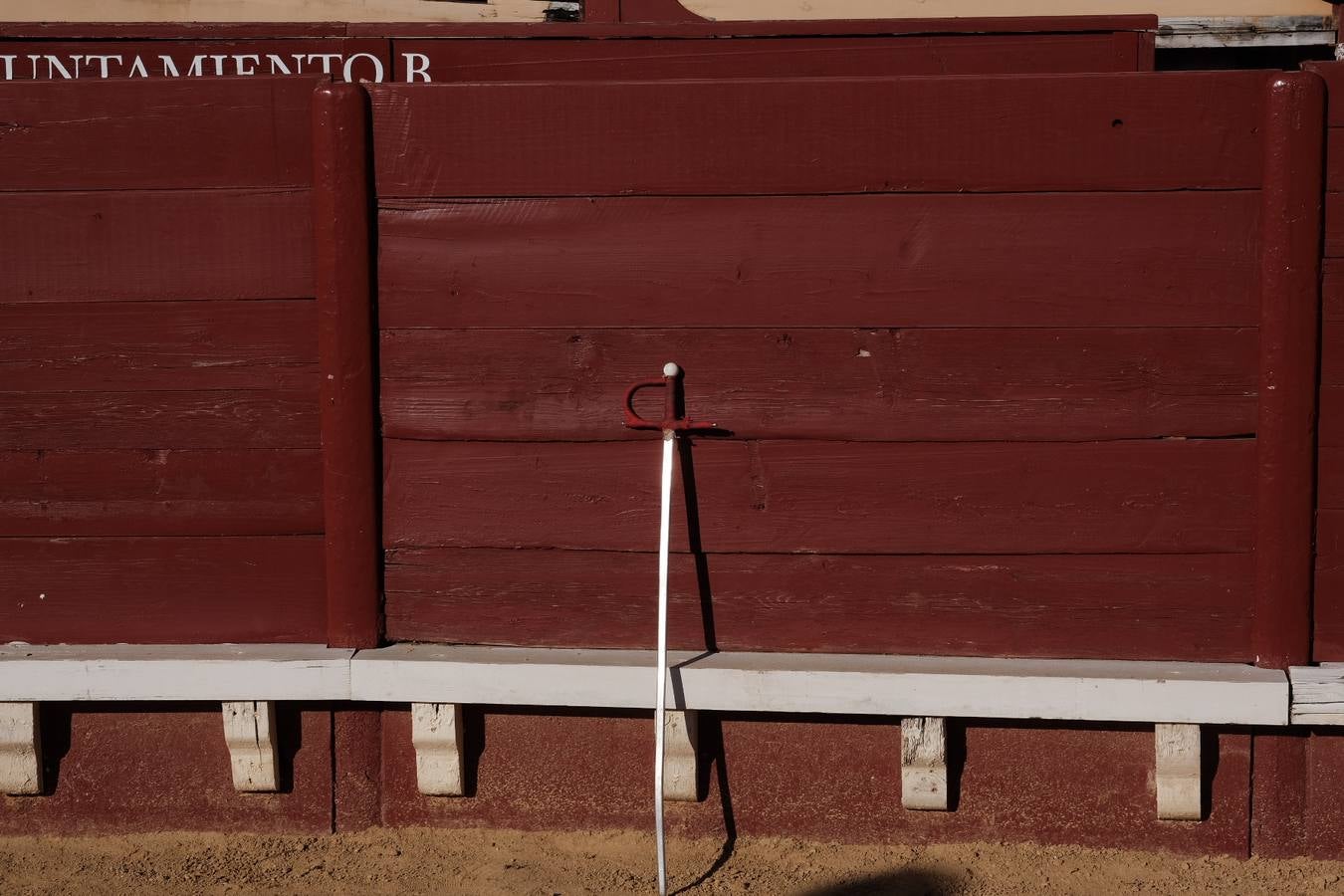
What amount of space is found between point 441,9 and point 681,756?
2.63 metres

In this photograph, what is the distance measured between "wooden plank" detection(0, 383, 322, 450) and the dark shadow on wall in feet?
4.94

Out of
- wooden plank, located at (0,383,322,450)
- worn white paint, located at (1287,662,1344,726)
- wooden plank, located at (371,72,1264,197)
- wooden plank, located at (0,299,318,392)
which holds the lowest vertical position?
worn white paint, located at (1287,662,1344,726)

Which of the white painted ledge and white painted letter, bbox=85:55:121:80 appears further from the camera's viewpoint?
white painted letter, bbox=85:55:121:80

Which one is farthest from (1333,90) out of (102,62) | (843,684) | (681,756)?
(102,62)

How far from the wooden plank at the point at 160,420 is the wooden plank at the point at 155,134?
465 mm

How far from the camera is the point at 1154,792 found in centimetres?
311

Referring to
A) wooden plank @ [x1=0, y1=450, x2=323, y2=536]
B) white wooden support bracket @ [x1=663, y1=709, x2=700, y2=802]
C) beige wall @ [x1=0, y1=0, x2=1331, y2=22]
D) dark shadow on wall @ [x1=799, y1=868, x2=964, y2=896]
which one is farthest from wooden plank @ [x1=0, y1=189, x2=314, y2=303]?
dark shadow on wall @ [x1=799, y1=868, x2=964, y2=896]

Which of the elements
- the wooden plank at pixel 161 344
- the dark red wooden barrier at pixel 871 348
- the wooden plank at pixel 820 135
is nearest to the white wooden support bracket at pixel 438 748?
the dark red wooden barrier at pixel 871 348

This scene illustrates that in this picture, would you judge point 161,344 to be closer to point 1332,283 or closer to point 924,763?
point 924,763

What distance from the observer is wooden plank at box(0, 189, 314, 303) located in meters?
3.13

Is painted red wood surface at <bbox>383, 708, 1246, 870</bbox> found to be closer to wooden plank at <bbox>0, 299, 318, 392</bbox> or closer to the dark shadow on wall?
the dark shadow on wall

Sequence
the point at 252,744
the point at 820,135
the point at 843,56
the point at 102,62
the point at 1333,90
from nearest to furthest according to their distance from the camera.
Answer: the point at 1333,90, the point at 820,135, the point at 252,744, the point at 843,56, the point at 102,62

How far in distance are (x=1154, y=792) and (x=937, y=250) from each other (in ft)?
4.16

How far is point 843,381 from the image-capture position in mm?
3066
